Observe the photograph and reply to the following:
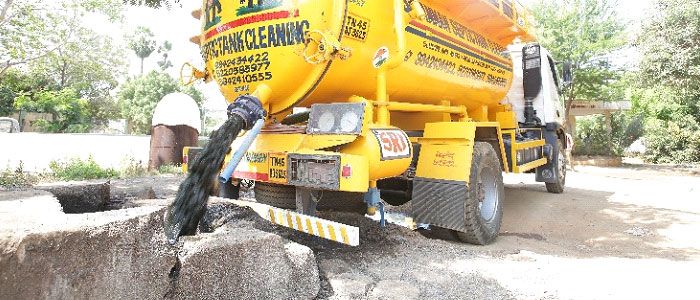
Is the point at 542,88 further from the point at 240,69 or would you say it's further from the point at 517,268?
the point at 240,69

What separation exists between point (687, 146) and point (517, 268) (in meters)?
20.5

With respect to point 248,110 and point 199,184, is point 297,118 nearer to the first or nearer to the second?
point 248,110

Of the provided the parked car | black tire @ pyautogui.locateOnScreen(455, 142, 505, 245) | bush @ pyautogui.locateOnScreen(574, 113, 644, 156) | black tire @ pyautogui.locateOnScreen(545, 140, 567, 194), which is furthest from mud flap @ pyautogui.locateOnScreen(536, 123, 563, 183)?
the parked car

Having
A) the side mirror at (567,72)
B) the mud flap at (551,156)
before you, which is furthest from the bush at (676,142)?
the side mirror at (567,72)

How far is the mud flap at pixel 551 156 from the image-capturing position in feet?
26.0

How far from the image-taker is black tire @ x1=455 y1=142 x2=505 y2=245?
424 cm

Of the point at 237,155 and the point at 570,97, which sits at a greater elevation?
the point at 570,97

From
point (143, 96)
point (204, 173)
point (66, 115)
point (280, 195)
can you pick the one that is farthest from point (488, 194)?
point (143, 96)

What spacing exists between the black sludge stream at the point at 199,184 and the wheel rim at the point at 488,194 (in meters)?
2.81

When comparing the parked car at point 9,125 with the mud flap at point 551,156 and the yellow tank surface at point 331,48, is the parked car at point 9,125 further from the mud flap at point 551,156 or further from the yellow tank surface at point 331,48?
the mud flap at point 551,156

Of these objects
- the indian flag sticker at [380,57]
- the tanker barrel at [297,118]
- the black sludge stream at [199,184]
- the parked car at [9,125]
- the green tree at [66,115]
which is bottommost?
the black sludge stream at [199,184]

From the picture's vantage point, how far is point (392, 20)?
3.93 m

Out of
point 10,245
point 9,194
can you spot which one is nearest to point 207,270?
point 10,245

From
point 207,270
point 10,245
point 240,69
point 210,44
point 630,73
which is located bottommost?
point 207,270
